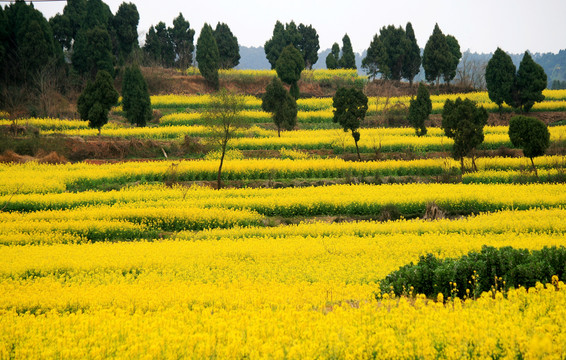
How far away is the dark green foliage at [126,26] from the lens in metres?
69.1

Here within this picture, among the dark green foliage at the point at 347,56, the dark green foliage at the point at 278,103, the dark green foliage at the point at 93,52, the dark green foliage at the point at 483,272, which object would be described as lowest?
the dark green foliage at the point at 483,272

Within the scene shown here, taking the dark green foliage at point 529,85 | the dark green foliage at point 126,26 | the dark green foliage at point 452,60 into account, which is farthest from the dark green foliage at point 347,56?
the dark green foliage at point 529,85

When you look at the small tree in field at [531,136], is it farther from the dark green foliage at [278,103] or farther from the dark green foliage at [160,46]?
the dark green foliage at [160,46]

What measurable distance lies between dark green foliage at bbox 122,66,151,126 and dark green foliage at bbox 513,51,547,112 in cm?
3809

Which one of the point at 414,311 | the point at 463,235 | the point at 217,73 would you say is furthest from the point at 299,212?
the point at 217,73

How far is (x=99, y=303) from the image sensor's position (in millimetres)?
9812

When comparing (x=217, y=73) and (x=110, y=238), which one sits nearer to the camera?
(x=110, y=238)

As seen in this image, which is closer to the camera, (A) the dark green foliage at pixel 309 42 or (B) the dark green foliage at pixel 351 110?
(B) the dark green foliage at pixel 351 110

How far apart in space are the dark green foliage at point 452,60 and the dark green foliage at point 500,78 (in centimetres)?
1045

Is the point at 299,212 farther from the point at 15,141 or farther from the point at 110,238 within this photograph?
the point at 15,141

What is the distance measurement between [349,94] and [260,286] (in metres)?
27.6

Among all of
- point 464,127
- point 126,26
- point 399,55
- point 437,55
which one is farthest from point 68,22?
point 464,127

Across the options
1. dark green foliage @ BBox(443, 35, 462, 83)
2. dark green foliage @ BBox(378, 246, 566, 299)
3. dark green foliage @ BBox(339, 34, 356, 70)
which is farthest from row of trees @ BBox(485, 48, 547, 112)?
dark green foliage @ BBox(378, 246, 566, 299)

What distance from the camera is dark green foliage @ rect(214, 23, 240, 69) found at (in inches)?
3167
